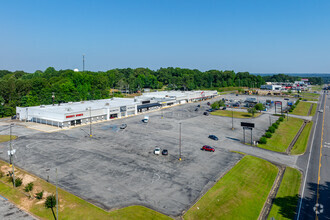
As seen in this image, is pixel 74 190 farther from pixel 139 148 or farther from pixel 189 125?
pixel 189 125

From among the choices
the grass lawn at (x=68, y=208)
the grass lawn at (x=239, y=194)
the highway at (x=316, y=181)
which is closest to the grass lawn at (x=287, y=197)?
the highway at (x=316, y=181)

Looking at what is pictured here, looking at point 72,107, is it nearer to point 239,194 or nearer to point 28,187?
point 28,187

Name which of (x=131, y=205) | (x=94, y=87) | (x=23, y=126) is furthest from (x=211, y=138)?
(x=94, y=87)

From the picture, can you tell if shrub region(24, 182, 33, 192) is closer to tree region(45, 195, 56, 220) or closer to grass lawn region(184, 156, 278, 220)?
tree region(45, 195, 56, 220)

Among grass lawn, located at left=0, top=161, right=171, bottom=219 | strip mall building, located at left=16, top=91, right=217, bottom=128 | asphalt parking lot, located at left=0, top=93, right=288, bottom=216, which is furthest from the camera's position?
strip mall building, located at left=16, top=91, right=217, bottom=128

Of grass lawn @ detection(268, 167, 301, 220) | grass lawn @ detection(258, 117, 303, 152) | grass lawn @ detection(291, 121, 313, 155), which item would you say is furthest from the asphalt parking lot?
grass lawn @ detection(291, 121, 313, 155)

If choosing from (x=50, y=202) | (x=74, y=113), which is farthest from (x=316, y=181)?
(x=74, y=113)
